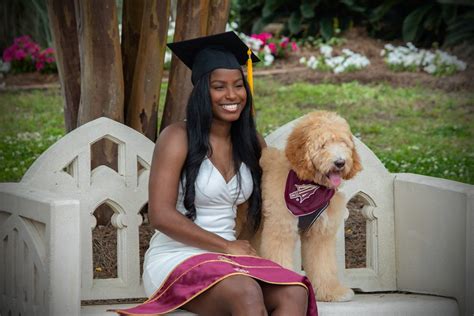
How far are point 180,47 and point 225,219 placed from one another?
744 millimetres

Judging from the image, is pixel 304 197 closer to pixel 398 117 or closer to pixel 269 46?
pixel 398 117

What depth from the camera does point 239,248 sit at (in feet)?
12.2

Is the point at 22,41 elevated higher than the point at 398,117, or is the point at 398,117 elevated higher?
the point at 22,41

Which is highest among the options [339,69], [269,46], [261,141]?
[269,46]

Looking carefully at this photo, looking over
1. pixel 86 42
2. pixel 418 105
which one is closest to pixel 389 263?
pixel 86 42

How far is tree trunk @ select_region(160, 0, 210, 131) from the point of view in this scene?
4840mm

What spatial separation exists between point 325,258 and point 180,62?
1.49 m

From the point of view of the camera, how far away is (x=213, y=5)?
5004 mm

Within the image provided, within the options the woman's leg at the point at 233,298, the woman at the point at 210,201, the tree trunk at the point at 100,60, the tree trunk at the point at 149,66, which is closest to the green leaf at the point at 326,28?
the tree trunk at the point at 149,66

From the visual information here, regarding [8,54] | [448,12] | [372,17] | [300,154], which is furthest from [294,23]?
[300,154]

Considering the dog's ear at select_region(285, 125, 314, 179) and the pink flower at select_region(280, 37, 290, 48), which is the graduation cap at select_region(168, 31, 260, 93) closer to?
the dog's ear at select_region(285, 125, 314, 179)

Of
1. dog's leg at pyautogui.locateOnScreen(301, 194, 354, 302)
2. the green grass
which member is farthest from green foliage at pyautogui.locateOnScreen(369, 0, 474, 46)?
dog's leg at pyautogui.locateOnScreen(301, 194, 354, 302)

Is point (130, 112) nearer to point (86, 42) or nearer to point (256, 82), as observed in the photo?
point (86, 42)

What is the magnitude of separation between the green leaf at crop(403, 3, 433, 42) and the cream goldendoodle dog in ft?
25.4
